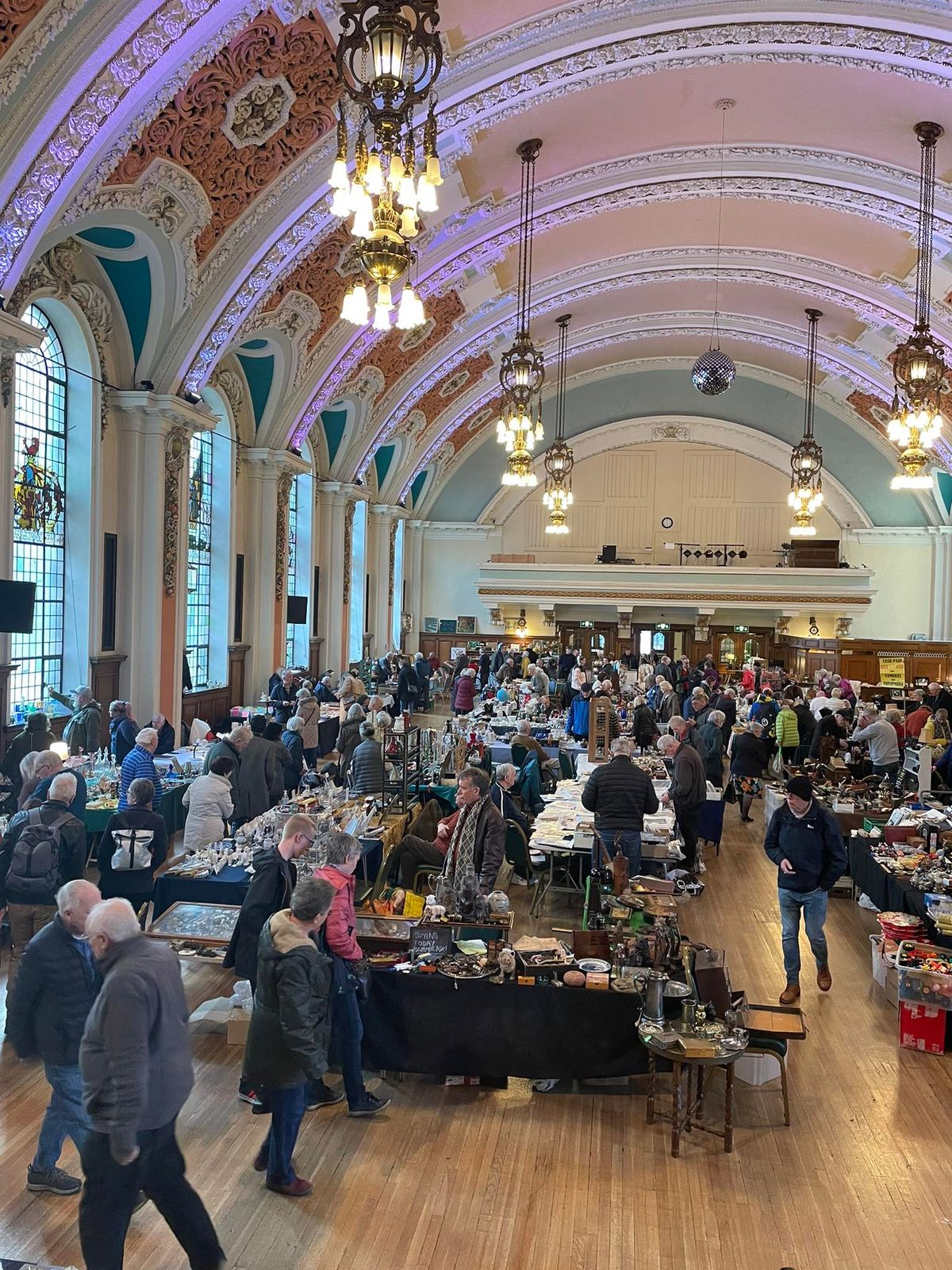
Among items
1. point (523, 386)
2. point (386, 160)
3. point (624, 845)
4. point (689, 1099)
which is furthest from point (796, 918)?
point (523, 386)

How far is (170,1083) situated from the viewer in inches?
124

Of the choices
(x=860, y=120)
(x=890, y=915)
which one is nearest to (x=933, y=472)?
(x=860, y=120)

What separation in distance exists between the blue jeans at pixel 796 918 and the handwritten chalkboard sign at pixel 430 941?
243 centimetres

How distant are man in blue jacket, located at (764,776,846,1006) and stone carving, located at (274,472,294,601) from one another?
452 inches

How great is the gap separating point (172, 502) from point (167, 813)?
4662mm

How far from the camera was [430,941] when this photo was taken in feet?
17.2

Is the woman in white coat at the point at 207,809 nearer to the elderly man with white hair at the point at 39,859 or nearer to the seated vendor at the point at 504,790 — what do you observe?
the elderly man with white hair at the point at 39,859

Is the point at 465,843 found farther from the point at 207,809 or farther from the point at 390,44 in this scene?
the point at 390,44

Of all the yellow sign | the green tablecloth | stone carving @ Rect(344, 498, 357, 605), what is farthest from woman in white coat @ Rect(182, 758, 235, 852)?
the yellow sign

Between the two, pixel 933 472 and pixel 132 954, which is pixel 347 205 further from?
pixel 933 472

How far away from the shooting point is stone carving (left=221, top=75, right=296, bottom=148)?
363 inches

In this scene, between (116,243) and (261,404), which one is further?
(261,404)

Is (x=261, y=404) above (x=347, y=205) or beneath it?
above

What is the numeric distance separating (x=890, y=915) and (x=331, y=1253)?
4.49m
